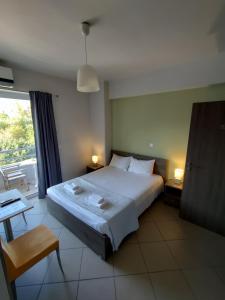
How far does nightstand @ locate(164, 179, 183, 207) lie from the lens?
2.87m

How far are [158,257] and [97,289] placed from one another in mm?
839

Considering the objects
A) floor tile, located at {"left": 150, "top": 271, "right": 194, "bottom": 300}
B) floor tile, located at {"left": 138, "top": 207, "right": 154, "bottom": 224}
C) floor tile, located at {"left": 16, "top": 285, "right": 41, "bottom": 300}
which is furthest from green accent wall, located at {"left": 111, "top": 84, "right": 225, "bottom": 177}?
floor tile, located at {"left": 16, "top": 285, "right": 41, "bottom": 300}

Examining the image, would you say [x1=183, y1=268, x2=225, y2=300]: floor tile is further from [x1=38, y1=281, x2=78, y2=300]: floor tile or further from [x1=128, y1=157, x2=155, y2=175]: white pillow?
[x1=128, y1=157, x2=155, y2=175]: white pillow

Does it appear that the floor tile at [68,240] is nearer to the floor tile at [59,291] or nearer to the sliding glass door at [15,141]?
the floor tile at [59,291]

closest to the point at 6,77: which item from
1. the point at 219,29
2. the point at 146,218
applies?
the point at 219,29

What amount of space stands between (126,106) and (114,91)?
49 cm

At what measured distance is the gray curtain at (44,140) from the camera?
303 cm

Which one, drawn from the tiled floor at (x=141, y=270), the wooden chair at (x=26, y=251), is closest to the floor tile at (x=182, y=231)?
the tiled floor at (x=141, y=270)

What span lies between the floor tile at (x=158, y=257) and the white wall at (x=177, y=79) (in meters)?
2.66

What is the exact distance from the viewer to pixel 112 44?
1974 millimetres

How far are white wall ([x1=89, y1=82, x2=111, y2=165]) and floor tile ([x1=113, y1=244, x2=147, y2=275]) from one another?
242 cm

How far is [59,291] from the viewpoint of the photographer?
5.13 ft

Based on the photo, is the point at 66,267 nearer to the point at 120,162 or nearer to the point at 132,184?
the point at 132,184

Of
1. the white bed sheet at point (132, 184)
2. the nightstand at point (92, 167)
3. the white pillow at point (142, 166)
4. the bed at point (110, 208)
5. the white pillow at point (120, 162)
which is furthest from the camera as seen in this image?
the nightstand at point (92, 167)
